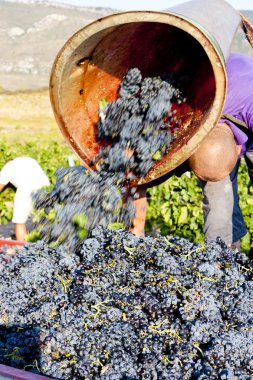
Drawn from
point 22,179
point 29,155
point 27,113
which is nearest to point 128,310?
point 22,179

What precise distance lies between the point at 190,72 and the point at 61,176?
111 cm

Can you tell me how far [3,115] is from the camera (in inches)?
2121

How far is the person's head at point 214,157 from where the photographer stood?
3197 mm

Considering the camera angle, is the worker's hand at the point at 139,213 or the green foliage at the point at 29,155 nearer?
the worker's hand at the point at 139,213

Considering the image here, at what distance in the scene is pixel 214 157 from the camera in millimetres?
3201

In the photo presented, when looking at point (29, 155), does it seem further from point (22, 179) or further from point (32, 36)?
point (32, 36)

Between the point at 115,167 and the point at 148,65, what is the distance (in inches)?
31.2

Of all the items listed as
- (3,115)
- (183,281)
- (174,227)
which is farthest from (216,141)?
(3,115)

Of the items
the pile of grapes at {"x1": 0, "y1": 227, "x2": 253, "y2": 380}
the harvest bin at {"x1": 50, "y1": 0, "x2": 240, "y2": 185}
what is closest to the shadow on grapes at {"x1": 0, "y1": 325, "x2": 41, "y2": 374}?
the pile of grapes at {"x1": 0, "y1": 227, "x2": 253, "y2": 380}

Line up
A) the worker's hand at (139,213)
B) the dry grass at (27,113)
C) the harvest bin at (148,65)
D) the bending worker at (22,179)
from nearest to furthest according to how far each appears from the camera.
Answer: the harvest bin at (148,65) → the worker's hand at (139,213) → the bending worker at (22,179) → the dry grass at (27,113)

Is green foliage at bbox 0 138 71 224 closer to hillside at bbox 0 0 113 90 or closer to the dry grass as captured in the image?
the dry grass

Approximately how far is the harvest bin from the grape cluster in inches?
4.3

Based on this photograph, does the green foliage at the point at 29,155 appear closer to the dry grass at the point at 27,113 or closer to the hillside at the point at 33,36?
the dry grass at the point at 27,113

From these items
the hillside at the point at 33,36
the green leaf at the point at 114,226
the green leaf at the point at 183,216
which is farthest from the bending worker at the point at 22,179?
the hillside at the point at 33,36
